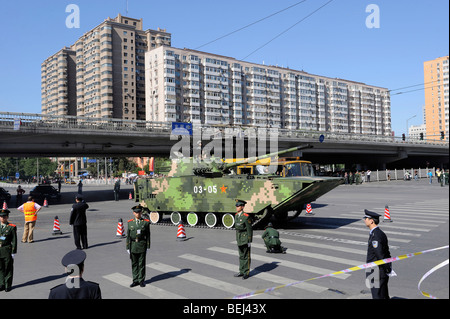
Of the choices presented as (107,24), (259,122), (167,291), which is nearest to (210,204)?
(167,291)

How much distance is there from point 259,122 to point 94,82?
54639 mm

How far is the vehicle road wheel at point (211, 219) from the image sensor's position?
15755mm

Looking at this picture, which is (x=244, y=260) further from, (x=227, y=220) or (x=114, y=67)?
(x=114, y=67)

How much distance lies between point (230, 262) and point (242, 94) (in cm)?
10218

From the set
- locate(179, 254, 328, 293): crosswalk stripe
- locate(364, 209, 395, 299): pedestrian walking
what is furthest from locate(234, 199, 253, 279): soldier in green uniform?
locate(364, 209, 395, 299): pedestrian walking

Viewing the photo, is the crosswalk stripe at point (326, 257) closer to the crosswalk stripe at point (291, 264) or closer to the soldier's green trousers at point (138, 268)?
the crosswalk stripe at point (291, 264)

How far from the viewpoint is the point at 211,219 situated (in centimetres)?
1588

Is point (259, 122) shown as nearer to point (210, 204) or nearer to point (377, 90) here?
point (377, 90)

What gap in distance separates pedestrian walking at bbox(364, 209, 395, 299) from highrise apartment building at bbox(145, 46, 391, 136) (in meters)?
78.7

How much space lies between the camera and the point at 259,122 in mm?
113188

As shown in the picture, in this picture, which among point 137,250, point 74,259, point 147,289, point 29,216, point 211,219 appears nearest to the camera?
point 74,259

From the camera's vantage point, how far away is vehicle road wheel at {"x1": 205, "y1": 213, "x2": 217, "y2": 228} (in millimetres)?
15755

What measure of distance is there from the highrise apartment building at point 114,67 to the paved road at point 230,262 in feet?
352

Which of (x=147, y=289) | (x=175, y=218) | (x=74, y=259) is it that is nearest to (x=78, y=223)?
(x=147, y=289)
